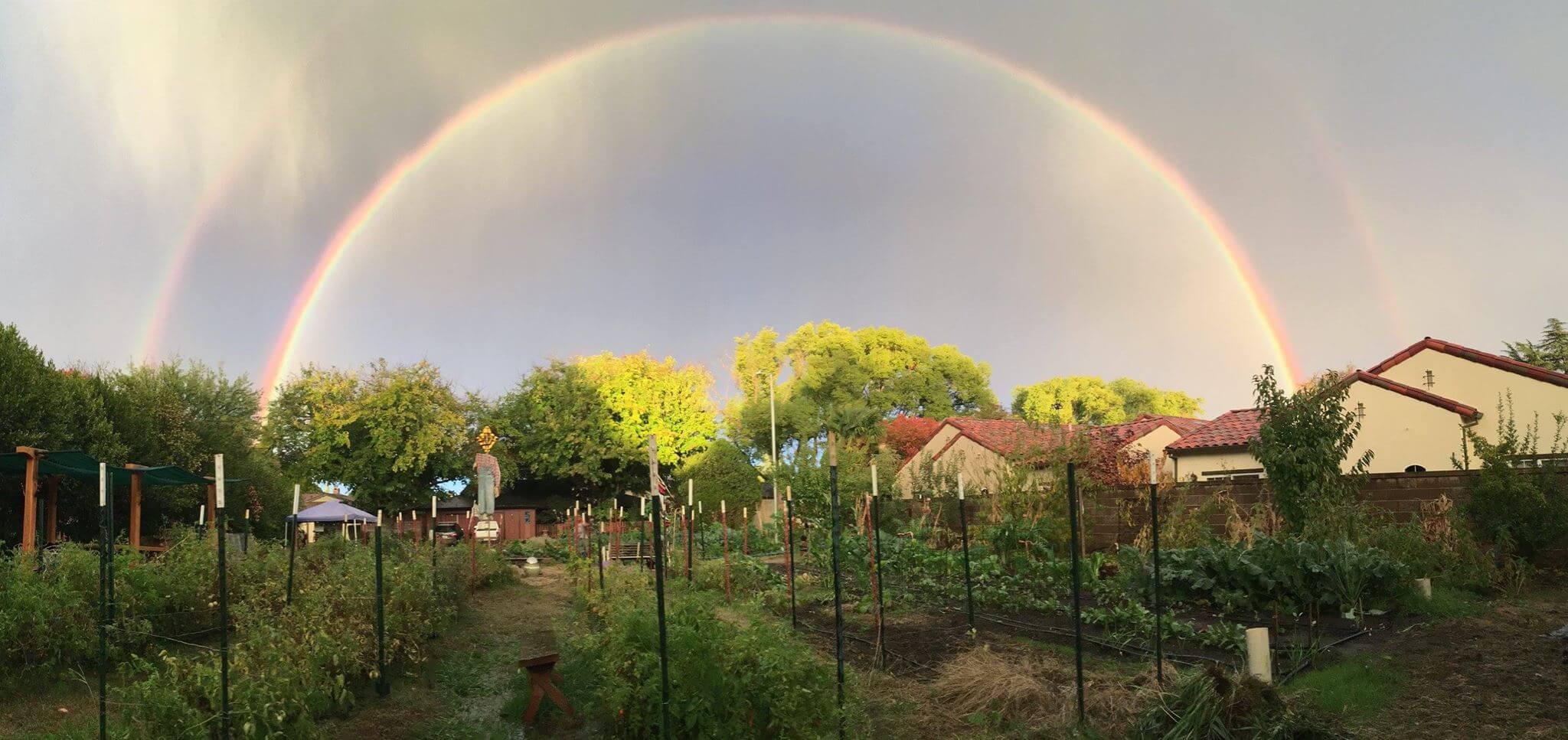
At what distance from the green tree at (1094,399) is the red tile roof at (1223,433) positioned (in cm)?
3224

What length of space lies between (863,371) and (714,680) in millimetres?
46290

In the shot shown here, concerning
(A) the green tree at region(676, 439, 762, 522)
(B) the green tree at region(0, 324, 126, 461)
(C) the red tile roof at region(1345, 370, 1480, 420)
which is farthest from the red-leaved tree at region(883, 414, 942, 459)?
(B) the green tree at region(0, 324, 126, 461)

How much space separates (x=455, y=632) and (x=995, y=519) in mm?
8481

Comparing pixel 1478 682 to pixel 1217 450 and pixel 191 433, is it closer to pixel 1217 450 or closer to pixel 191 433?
pixel 1217 450

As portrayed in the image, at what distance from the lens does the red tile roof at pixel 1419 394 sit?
67.5 ft

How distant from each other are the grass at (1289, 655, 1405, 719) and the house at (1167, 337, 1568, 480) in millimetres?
13218

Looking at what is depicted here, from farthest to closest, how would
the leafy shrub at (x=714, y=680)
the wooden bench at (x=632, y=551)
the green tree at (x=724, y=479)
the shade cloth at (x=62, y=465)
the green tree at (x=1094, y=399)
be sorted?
the green tree at (x=1094, y=399) < the green tree at (x=724, y=479) < the wooden bench at (x=632, y=551) < the shade cloth at (x=62, y=465) < the leafy shrub at (x=714, y=680)

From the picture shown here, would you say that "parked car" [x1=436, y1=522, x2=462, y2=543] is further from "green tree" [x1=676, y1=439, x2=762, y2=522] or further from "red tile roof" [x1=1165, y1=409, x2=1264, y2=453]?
"red tile roof" [x1=1165, y1=409, x2=1264, y2=453]

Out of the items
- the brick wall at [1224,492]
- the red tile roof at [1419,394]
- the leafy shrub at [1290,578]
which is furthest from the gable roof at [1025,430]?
the leafy shrub at [1290,578]

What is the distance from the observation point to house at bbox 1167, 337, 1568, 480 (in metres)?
20.2

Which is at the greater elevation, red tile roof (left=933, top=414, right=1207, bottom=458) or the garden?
red tile roof (left=933, top=414, right=1207, bottom=458)

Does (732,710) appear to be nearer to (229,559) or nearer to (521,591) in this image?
(229,559)

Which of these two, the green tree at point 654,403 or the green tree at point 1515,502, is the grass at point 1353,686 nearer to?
the green tree at point 1515,502

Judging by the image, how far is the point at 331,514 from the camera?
857 inches
